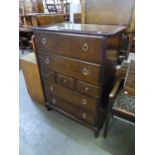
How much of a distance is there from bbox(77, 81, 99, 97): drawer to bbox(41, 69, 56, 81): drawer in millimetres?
330

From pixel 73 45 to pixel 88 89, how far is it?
42 centimetres

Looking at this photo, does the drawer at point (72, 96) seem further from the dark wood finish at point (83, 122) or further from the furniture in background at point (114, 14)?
the furniture in background at point (114, 14)

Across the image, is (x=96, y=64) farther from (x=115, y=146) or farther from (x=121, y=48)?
(x=115, y=146)

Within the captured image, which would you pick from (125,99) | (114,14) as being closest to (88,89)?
(125,99)

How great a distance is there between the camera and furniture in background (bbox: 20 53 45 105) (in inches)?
71.0

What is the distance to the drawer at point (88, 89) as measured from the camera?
4.18 ft

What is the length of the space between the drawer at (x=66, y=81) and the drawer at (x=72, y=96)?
0.21 ft

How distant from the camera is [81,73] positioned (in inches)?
49.9

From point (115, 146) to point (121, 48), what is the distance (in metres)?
1.00

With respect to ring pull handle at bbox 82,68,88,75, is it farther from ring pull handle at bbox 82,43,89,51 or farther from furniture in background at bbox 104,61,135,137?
furniture in background at bbox 104,61,135,137

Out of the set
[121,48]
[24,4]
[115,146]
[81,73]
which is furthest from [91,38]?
[24,4]

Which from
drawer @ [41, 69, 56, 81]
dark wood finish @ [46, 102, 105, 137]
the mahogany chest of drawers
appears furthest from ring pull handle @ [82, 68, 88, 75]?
dark wood finish @ [46, 102, 105, 137]

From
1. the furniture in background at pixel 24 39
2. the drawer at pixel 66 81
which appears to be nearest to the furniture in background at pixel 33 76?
the drawer at pixel 66 81

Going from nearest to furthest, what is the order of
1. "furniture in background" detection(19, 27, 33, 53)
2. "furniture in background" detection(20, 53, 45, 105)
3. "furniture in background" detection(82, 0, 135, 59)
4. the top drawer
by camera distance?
the top drawer → "furniture in background" detection(82, 0, 135, 59) → "furniture in background" detection(20, 53, 45, 105) → "furniture in background" detection(19, 27, 33, 53)
